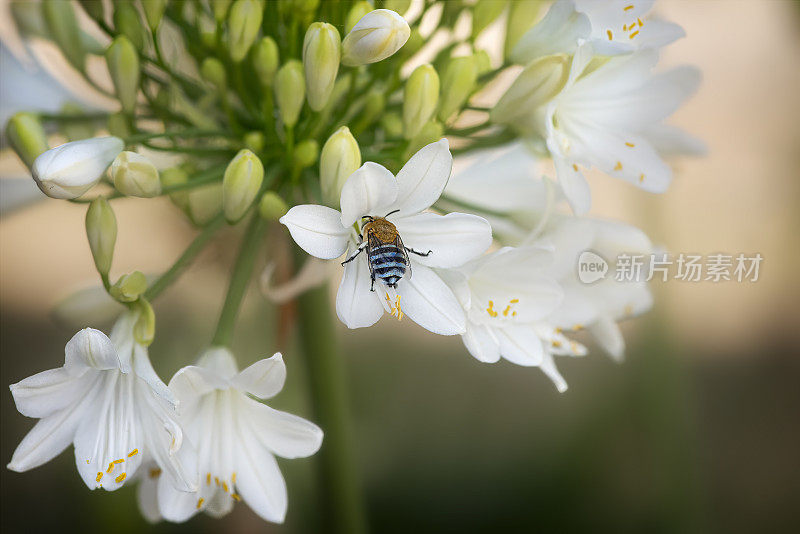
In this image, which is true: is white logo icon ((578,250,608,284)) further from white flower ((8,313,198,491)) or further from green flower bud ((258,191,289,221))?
white flower ((8,313,198,491))

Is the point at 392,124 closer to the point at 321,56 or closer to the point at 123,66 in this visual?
the point at 321,56

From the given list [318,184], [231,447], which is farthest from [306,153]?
[231,447]

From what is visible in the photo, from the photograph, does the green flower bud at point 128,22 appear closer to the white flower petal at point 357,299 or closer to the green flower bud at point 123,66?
the green flower bud at point 123,66

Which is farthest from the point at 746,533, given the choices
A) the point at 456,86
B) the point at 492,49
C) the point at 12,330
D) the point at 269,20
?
the point at 12,330

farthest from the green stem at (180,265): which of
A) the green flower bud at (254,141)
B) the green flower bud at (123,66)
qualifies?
the green flower bud at (123,66)

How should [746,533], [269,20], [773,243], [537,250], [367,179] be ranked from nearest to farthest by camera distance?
1. [367,179]
2. [537,250]
3. [269,20]
4. [746,533]
5. [773,243]

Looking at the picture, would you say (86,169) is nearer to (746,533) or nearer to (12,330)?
(12,330)
